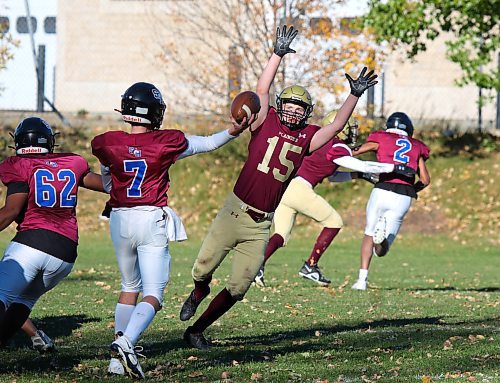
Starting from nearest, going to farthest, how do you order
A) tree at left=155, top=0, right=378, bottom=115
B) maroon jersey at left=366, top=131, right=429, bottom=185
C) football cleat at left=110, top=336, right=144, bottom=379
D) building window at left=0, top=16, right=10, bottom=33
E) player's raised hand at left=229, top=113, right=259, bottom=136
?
football cleat at left=110, top=336, right=144, bottom=379, player's raised hand at left=229, top=113, right=259, bottom=136, maroon jersey at left=366, top=131, right=429, bottom=185, tree at left=155, top=0, right=378, bottom=115, building window at left=0, top=16, right=10, bottom=33

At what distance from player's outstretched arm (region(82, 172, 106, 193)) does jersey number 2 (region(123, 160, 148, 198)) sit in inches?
16.7

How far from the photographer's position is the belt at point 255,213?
7.44 m

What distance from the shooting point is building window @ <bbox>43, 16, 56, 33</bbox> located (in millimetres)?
28484

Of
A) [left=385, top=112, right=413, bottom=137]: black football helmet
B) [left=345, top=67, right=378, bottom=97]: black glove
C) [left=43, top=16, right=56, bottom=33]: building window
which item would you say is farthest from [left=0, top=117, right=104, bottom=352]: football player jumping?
[left=43, top=16, right=56, bottom=33]: building window

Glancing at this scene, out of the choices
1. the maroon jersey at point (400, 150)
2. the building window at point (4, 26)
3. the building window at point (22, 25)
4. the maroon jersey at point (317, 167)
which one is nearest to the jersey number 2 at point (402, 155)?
the maroon jersey at point (400, 150)

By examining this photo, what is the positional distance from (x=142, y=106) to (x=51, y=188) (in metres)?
0.80

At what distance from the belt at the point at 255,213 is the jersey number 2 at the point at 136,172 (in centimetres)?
122

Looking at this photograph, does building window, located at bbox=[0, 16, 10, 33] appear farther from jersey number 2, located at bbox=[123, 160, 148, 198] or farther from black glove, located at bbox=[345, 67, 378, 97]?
jersey number 2, located at bbox=[123, 160, 148, 198]

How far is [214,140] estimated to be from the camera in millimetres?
6504

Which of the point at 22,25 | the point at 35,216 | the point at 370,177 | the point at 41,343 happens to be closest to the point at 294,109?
the point at 35,216

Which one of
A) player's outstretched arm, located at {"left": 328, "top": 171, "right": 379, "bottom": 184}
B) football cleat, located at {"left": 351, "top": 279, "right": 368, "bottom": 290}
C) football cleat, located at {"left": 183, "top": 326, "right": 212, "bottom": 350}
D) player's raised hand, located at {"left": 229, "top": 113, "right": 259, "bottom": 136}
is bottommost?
football cleat, located at {"left": 351, "top": 279, "right": 368, "bottom": 290}

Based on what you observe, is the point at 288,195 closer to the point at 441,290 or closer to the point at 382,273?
the point at 441,290

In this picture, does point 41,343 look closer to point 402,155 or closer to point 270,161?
point 270,161

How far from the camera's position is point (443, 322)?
898 cm
